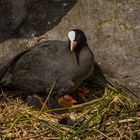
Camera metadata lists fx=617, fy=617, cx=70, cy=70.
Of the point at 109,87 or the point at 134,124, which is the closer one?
the point at 134,124

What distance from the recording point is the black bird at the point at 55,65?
→ 218 inches

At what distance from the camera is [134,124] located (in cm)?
534

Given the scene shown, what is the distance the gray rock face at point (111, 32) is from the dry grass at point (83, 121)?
0.66 feet

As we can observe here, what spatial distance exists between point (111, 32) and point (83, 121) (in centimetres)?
89

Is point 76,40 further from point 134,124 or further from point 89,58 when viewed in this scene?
point 134,124

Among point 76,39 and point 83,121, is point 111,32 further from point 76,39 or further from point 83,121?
point 83,121

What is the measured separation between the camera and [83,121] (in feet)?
17.9

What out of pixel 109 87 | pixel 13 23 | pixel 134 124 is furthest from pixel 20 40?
pixel 134 124

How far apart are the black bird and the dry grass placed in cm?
21

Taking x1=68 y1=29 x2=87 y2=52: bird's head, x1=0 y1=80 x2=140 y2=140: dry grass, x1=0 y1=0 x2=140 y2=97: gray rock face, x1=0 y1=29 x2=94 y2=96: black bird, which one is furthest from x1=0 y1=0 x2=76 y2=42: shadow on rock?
x1=0 y1=80 x2=140 y2=140: dry grass

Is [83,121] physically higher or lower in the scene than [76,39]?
lower

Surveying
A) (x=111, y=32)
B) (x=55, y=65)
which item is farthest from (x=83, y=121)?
(x=111, y=32)

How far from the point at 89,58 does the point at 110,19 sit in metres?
0.47

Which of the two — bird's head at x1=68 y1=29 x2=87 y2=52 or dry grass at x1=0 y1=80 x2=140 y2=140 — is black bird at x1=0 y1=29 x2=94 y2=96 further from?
dry grass at x1=0 y1=80 x2=140 y2=140
